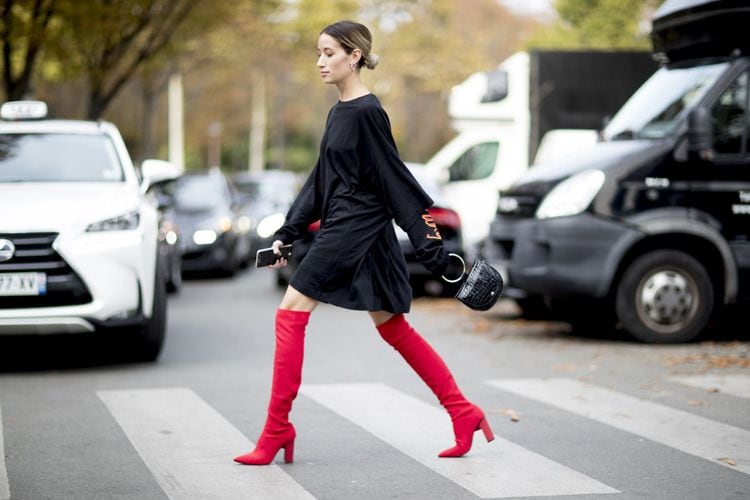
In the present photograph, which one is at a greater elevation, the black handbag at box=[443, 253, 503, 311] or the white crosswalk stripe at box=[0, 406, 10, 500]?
the black handbag at box=[443, 253, 503, 311]

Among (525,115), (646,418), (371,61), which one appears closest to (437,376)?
(371,61)

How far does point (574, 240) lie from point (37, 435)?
5.14m

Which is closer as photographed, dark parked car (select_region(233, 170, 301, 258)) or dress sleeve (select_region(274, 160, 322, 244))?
dress sleeve (select_region(274, 160, 322, 244))

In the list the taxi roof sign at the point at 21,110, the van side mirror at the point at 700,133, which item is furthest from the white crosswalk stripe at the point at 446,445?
the taxi roof sign at the point at 21,110

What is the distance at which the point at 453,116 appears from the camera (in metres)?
18.6

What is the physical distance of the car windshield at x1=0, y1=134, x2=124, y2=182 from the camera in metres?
9.99

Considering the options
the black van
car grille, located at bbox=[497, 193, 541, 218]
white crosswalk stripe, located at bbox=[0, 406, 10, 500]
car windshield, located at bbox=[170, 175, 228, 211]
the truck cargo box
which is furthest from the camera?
car windshield, located at bbox=[170, 175, 228, 211]

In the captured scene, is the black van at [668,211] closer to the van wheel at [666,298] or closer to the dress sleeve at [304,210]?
the van wheel at [666,298]

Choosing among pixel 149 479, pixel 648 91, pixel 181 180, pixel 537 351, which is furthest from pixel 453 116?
pixel 149 479

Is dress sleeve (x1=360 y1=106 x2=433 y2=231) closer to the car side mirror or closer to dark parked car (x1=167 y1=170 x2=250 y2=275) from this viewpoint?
the car side mirror

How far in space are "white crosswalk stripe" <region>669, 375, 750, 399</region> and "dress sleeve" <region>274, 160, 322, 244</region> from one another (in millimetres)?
3300

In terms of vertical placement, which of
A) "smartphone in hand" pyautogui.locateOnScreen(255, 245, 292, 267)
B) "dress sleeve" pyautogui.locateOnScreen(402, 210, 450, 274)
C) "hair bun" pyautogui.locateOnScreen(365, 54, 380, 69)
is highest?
"hair bun" pyautogui.locateOnScreen(365, 54, 380, 69)

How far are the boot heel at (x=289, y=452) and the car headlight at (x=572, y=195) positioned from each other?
5157 mm

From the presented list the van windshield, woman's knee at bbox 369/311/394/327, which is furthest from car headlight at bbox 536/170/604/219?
woman's knee at bbox 369/311/394/327
